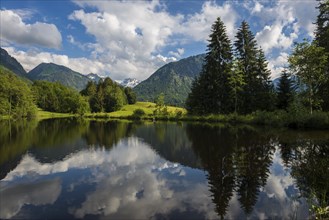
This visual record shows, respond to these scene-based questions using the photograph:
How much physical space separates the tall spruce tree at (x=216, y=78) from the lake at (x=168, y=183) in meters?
40.6

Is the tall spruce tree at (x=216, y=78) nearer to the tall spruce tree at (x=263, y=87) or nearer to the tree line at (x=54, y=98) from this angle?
the tall spruce tree at (x=263, y=87)

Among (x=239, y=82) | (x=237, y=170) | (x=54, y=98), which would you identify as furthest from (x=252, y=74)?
(x=54, y=98)

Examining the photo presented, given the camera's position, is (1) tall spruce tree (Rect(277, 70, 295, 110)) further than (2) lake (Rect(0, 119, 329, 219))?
Yes

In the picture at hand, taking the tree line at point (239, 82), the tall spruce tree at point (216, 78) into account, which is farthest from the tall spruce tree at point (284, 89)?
the tall spruce tree at point (216, 78)

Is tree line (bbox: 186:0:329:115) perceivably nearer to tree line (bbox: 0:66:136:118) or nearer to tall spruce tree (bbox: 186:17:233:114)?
tall spruce tree (bbox: 186:17:233:114)

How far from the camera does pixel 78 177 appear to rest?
647 inches

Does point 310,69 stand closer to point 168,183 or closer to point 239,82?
point 239,82

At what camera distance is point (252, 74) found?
6288 centimetres

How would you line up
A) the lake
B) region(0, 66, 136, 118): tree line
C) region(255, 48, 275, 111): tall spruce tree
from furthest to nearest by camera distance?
region(0, 66, 136, 118): tree line < region(255, 48, 275, 111): tall spruce tree < the lake

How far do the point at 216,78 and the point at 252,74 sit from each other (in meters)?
8.15

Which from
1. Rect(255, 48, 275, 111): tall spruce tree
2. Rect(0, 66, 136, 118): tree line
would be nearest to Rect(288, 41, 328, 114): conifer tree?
Rect(255, 48, 275, 111): tall spruce tree

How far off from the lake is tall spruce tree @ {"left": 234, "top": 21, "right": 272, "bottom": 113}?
3658cm

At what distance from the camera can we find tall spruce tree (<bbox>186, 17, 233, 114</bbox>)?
64875 mm

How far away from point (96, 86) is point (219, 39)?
81.3 meters
